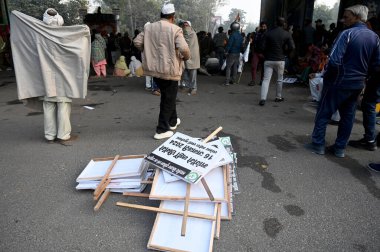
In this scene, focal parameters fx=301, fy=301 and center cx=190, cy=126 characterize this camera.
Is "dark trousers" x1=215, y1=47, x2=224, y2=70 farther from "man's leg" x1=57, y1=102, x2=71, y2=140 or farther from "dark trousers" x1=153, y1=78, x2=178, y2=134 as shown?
"man's leg" x1=57, y1=102, x2=71, y2=140

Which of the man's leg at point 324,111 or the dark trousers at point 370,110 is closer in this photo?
the man's leg at point 324,111

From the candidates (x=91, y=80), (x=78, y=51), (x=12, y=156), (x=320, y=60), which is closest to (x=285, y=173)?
(x=78, y=51)

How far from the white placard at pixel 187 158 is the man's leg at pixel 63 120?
1867mm

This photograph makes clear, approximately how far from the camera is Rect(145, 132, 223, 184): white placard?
8.91 feet

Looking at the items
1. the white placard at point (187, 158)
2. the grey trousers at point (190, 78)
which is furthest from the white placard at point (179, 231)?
the grey trousers at point (190, 78)

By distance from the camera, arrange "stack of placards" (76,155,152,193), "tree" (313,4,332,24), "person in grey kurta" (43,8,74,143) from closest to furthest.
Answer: "stack of placards" (76,155,152,193) < "person in grey kurta" (43,8,74,143) < "tree" (313,4,332,24)

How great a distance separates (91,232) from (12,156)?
7.02 ft

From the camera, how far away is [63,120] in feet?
13.8

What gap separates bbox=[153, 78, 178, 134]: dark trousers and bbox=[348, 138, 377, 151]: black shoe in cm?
262

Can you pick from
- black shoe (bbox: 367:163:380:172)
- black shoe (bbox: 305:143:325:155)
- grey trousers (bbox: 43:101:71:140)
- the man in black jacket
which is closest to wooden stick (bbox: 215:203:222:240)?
black shoe (bbox: 305:143:325:155)

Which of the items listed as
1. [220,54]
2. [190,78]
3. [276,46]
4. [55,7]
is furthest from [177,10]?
[276,46]

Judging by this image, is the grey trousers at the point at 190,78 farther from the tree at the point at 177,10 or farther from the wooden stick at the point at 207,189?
the tree at the point at 177,10

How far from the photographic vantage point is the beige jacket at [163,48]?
4.08 m

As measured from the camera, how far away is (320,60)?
805cm
